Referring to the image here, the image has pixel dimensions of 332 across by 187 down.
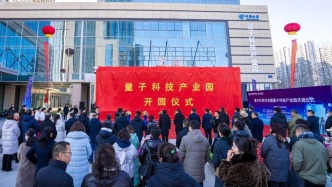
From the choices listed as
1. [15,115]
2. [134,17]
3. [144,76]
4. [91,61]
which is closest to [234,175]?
[15,115]

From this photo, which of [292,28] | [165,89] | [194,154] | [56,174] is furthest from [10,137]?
[292,28]

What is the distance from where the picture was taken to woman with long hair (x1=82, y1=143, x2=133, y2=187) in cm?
149

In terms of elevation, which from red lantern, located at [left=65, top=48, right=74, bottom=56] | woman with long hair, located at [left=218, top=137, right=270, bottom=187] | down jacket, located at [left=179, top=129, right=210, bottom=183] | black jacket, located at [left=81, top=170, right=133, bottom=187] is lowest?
down jacket, located at [left=179, top=129, right=210, bottom=183]

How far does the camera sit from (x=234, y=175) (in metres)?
1.41

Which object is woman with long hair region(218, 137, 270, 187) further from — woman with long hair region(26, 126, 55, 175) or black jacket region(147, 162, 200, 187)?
woman with long hair region(26, 126, 55, 175)

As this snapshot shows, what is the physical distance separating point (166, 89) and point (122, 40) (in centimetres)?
1243

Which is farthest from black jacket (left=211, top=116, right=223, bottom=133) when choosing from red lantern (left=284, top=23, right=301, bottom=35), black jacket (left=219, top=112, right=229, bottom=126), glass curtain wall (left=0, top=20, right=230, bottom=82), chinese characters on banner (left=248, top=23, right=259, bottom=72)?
chinese characters on banner (left=248, top=23, right=259, bottom=72)

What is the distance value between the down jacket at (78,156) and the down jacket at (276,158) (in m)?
2.88

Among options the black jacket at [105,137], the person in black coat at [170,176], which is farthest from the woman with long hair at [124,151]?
the person in black coat at [170,176]

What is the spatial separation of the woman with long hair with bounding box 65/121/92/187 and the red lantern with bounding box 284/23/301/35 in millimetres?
13490

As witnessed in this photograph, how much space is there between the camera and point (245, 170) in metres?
1.40

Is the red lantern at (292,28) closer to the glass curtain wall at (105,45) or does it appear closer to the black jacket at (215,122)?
the black jacket at (215,122)

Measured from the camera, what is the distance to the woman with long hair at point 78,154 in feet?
9.52

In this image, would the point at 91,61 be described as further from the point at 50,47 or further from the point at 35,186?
the point at 35,186
